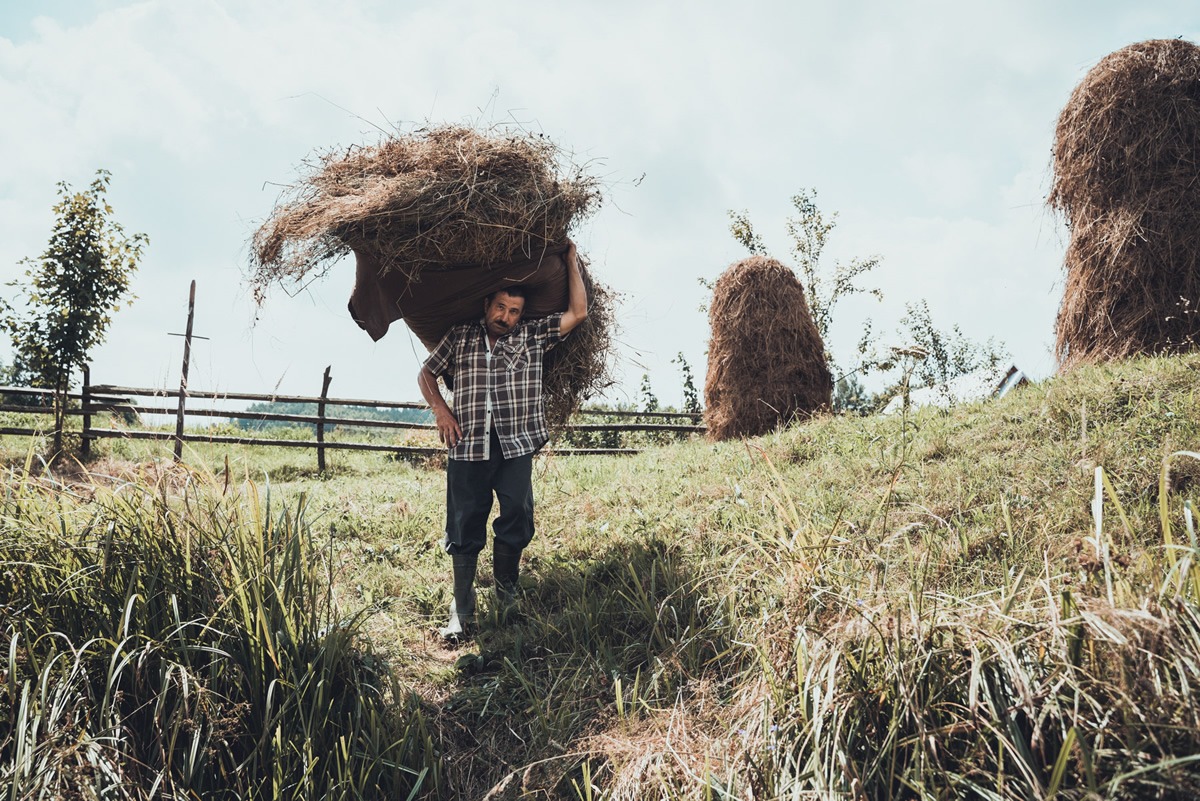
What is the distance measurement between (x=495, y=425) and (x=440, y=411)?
1.01 ft

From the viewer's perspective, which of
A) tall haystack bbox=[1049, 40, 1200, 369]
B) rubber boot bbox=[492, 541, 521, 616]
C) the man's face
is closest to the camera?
the man's face

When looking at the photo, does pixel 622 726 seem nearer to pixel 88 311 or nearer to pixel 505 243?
pixel 505 243

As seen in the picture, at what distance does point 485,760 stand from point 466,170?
8.39ft

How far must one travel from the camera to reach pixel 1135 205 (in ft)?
23.4

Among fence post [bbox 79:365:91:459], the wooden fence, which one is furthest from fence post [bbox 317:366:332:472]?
fence post [bbox 79:365:91:459]

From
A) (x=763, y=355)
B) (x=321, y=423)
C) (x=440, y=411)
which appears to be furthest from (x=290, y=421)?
(x=440, y=411)

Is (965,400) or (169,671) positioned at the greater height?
(965,400)

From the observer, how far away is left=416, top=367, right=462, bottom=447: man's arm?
4.05 metres

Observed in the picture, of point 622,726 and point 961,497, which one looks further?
point 961,497

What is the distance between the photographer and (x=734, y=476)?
560 cm

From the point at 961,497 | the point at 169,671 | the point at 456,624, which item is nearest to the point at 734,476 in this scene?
the point at 961,497

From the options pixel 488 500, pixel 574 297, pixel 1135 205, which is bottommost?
pixel 488 500

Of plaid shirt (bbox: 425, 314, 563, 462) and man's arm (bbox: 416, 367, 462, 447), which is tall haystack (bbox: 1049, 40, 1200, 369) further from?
man's arm (bbox: 416, 367, 462, 447)

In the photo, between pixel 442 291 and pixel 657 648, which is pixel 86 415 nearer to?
pixel 442 291
